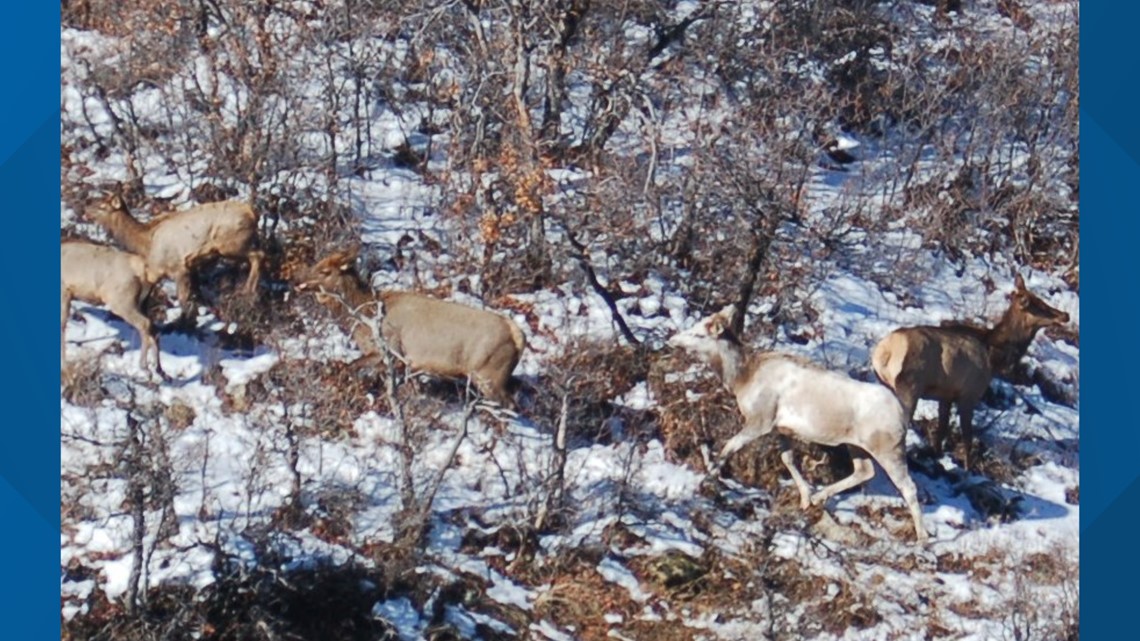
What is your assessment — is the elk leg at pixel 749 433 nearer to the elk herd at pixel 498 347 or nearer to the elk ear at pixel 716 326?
the elk herd at pixel 498 347

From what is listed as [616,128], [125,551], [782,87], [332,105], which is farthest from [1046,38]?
[125,551]

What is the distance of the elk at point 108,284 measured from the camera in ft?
30.9

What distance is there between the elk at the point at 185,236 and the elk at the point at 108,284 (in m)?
0.14

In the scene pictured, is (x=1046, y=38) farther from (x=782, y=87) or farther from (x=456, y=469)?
(x=456, y=469)

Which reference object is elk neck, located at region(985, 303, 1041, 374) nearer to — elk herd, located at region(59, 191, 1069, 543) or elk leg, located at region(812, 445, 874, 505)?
elk herd, located at region(59, 191, 1069, 543)

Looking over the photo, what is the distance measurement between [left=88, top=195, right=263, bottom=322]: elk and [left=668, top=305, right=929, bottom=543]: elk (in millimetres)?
2256

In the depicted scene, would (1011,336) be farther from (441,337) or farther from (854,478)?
(441,337)

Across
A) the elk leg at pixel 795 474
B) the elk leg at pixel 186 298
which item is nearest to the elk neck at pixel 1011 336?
the elk leg at pixel 795 474

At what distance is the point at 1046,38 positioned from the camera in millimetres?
10898

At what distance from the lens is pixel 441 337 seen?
9.60 meters

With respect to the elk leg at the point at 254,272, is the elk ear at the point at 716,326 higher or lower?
higher

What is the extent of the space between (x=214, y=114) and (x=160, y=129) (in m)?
0.30

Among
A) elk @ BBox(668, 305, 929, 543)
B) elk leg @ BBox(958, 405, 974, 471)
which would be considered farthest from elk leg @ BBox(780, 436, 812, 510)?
elk leg @ BBox(958, 405, 974, 471)

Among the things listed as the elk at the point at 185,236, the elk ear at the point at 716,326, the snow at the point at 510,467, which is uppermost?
the elk ear at the point at 716,326
